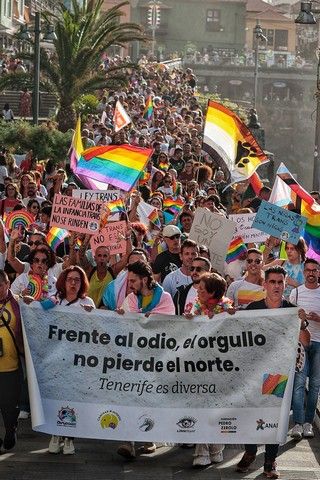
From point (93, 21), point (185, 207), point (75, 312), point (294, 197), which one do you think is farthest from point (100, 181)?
point (93, 21)

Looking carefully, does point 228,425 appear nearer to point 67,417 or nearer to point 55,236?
point 67,417

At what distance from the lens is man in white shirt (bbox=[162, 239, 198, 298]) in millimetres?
11750

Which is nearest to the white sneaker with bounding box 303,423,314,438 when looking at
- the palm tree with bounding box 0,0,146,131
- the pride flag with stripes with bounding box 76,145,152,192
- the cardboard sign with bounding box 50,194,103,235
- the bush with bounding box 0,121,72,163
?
the cardboard sign with bounding box 50,194,103,235

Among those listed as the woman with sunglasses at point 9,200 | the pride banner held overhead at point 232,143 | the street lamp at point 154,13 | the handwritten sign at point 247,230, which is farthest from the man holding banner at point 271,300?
the street lamp at point 154,13

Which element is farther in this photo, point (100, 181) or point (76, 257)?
point (100, 181)

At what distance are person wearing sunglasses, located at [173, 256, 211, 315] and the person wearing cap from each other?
143cm

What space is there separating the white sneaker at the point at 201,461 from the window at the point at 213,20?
109710mm

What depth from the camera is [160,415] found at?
394 inches

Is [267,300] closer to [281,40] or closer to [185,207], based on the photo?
[185,207]

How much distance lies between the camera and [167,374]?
10.1 m

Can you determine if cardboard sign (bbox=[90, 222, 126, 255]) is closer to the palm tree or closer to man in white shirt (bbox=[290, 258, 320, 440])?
man in white shirt (bbox=[290, 258, 320, 440])

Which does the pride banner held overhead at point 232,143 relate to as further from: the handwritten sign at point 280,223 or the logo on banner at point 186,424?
the logo on banner at point 186,424

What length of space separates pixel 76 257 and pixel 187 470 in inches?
122

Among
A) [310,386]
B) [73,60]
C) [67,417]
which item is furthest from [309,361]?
[73,60]
